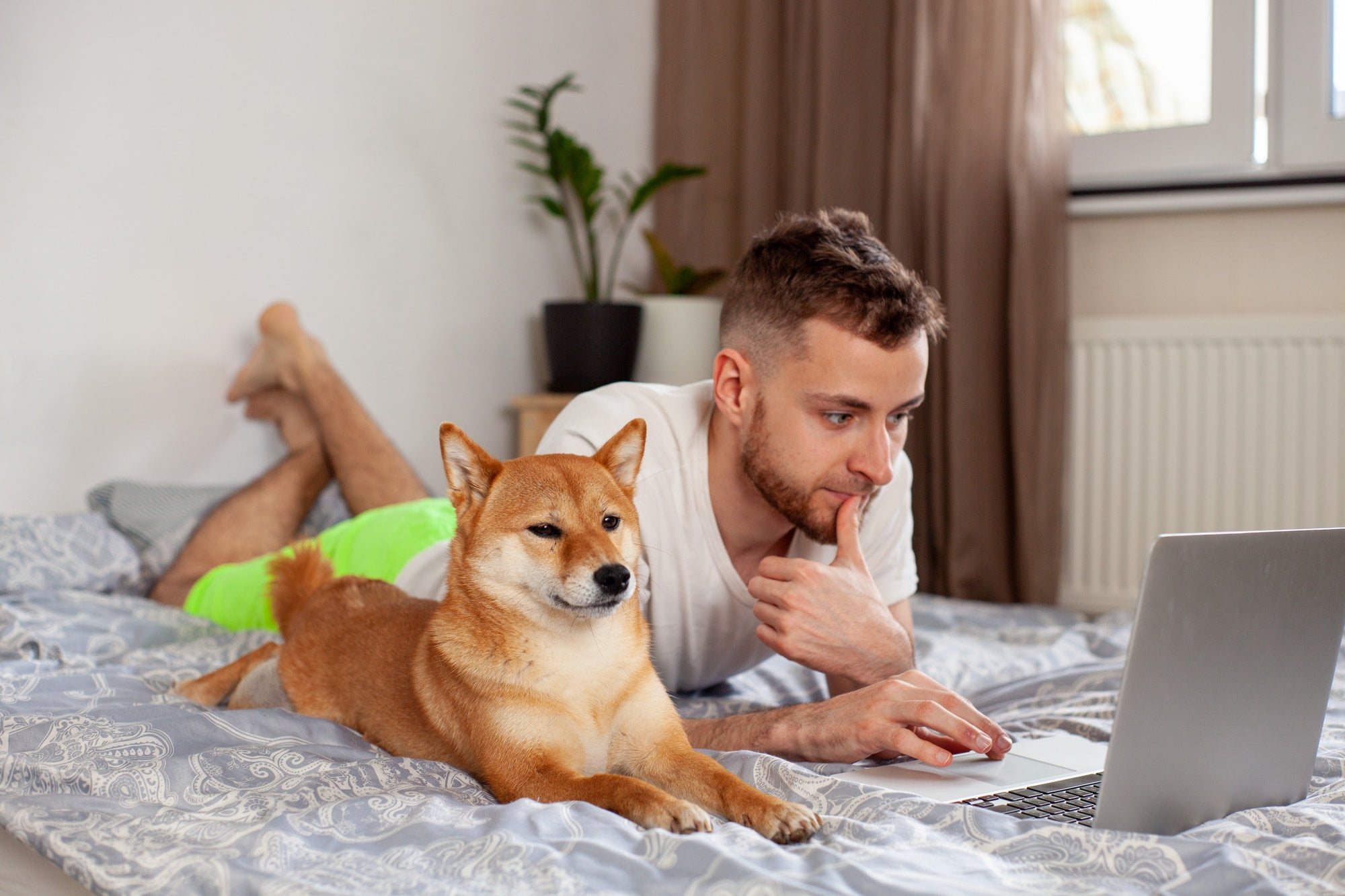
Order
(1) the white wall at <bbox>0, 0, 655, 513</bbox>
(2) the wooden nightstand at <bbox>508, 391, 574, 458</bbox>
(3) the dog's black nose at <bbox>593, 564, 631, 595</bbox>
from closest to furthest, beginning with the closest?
1. (3) the dog's black nose at <bbox>593, 564, 631, 595</bbox>
2. (1) the white wall at <bbox>0, 0, 655, 513</bbox>
3. (2) the wooden nightstand at <bbox>508, 391, 574, 458</bbox>

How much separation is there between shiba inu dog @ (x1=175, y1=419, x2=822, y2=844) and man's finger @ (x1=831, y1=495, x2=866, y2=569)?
1.15ft

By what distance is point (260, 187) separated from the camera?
301cm

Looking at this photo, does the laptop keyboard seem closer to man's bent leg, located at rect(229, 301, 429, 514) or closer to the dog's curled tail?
the dog's curled tail

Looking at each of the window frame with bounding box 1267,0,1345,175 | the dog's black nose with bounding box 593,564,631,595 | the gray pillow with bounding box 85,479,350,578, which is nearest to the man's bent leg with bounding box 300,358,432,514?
the gray pillow with bounding box 85,479,350,578

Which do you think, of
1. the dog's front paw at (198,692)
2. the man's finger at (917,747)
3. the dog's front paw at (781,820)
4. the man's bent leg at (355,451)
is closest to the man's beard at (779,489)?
the man's finger at (917,747)

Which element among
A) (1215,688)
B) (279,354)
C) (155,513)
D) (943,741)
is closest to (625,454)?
(943,741)

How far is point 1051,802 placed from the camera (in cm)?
111

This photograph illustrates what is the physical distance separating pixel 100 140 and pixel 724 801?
2.40 meters

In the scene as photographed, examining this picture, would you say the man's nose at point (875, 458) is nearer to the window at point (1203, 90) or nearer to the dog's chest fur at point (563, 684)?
the dog's chest fur at point (563, 684)

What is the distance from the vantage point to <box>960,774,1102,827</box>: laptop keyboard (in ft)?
3.51

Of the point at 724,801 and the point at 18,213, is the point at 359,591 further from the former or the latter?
the point at 18,213

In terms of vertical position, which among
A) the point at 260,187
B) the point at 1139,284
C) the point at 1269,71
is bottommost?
the point at 1139,284

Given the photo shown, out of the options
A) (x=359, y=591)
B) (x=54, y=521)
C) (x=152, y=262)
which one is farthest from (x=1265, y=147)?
(x=54, y=521)

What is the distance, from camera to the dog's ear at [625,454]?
1.29 m
